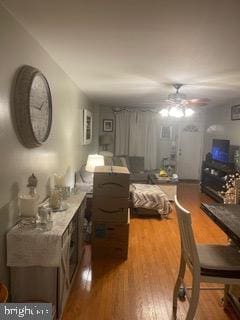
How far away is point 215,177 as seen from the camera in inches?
247

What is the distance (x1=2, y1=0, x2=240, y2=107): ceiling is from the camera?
1.66 m

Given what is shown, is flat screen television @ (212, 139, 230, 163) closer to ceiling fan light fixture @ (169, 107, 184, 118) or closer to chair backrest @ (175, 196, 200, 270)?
ceiling fan light fixture @ (169, 107, 184, 118)

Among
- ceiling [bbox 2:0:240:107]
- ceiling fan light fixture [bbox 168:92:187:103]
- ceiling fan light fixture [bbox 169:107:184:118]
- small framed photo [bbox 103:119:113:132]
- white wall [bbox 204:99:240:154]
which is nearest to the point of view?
ceiling [bbox 2:0:240:107]

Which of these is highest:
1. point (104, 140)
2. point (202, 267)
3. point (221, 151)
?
point (104, 140)

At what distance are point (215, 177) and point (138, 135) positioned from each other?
2.75 m

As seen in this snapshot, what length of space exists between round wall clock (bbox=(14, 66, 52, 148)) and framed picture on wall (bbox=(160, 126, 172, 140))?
19.8 feet

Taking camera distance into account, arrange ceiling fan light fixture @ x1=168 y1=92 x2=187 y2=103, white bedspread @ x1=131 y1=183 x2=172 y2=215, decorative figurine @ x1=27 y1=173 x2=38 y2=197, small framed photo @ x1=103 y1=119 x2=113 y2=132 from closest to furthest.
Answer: decorative figurine @ x1=27 y1=173 x2=38 y2=197
ceiling fan light fixture @ x1=168 y1=92 x2=187 y2=103
white bedspread @ x1=131 y1=183 x2=172 y2=215
small framed photo @ x1=103 y1=119 x2=113 y2=132

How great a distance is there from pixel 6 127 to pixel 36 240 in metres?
0.83

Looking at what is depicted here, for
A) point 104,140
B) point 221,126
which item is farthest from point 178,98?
point 104,140

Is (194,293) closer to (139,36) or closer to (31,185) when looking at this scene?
(31,185)

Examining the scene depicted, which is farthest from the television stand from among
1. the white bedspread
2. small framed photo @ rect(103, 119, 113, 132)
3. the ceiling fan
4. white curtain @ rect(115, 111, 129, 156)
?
small framed photo @ rect(103, 119, 113, 132)

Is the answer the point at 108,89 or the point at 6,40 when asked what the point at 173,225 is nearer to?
the point at 108,89

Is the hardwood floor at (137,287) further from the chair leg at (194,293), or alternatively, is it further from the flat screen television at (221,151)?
the flat screen television at (221,151)

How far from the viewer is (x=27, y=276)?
204 centimetres
